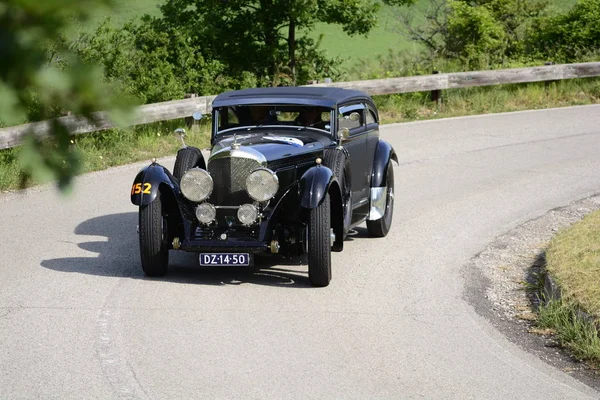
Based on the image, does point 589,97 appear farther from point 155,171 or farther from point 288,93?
point 155,171

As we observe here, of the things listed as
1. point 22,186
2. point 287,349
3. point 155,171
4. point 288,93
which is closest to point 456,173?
point 288,93

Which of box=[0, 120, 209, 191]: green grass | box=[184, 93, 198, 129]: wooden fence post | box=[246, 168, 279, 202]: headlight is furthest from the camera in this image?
box=[184, 93, 198, 129]: wooden fence post

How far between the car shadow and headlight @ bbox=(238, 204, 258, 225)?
0.61 metres

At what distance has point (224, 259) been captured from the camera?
27.5 feet

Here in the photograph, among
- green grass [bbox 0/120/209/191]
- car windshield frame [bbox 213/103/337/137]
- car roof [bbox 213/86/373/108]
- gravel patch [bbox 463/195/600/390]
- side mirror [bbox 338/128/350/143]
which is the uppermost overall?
car roof [bbox 213/86/373/108]

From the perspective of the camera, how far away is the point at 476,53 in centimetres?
2748

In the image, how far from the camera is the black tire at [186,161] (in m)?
9.80

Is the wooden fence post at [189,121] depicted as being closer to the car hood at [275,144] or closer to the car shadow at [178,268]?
the car shadow at [178,268]

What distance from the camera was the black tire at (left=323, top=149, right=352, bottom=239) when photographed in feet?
30.3

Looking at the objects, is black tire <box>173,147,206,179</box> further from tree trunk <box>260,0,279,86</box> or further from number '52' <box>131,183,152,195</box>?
tree trunk <box>260,0,279,86</box>

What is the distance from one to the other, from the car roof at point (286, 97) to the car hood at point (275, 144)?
397 mm

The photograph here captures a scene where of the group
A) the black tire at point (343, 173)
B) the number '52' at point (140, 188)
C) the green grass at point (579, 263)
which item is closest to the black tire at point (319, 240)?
the black tire at point (343, 173)

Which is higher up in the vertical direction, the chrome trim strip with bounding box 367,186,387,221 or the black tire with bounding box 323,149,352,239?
the black tire with bounding box 323,149,352,239

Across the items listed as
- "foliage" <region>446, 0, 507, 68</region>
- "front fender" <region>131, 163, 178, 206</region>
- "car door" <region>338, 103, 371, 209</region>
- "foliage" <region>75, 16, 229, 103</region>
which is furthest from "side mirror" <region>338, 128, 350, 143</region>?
"foliage" <region>446, 0, 507, 68</region>
